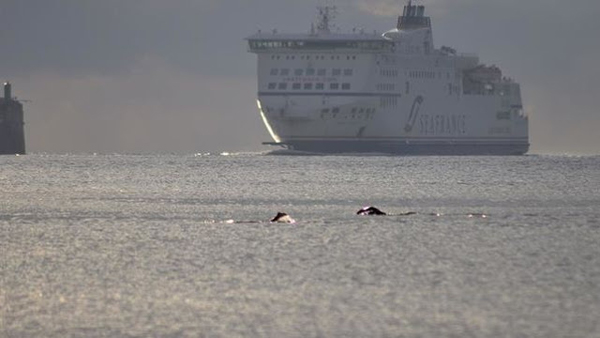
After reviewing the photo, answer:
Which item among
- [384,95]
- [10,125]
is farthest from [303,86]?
[10,125]

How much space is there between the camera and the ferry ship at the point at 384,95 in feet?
409

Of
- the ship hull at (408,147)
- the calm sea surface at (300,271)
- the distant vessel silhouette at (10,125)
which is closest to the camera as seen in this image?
the calm sea surface at (300,271)

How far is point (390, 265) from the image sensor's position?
2380cm

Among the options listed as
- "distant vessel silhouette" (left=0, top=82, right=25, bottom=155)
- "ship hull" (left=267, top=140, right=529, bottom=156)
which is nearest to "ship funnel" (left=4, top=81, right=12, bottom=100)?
"distant vessel silhouette" (left=0, top=82, right=25, bottom=155)

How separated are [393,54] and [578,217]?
98.8 meters

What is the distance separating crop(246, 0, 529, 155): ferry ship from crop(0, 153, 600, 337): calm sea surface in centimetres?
8058

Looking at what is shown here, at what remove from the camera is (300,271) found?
23047mm

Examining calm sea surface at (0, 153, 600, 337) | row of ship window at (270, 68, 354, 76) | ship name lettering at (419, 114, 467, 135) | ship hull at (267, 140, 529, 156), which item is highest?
row of ship window at (270, 68, 354, 76)

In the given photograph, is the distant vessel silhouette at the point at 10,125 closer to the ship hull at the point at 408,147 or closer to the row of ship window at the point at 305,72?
the ship hull at the point at 408,147

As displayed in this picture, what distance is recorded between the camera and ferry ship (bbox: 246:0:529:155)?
124688 millimetres

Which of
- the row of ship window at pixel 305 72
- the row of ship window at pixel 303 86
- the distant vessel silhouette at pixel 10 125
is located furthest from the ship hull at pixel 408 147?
the distant vessel silhouette at pixel 10 125

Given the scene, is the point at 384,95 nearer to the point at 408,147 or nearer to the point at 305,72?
the point at 408,147

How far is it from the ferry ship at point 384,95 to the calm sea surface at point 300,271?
80582 mm

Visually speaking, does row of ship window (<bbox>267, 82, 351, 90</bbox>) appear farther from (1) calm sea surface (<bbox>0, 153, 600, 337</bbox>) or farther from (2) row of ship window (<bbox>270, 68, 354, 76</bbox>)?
(1) calm sea surface (<bbox>0, 153, 600, 337</bbox>)
